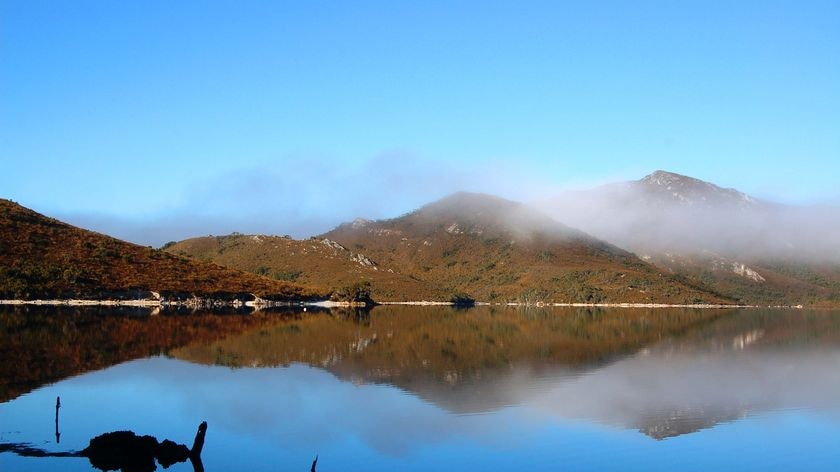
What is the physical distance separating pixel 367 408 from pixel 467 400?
5.03 meters

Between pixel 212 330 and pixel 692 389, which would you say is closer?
pixel 692 389

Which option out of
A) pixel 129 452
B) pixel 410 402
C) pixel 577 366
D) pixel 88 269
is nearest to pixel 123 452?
pixel 129 452

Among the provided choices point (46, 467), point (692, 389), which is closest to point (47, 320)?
point (46, 467)

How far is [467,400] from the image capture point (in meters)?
32.9

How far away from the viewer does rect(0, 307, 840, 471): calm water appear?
76.2ft

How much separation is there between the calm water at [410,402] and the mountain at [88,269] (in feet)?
116

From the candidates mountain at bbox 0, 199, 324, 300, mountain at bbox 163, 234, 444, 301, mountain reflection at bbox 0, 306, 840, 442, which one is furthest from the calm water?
mountain at bbox 163, 234, 444, 301

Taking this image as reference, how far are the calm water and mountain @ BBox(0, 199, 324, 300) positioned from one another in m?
35.4

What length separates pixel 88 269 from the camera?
101 metres

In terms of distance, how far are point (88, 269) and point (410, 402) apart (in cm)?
8317

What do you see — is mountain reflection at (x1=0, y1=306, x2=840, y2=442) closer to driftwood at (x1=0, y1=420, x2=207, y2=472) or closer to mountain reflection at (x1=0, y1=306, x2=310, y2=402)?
mountain reflection at (x1=0, y1=306, x2=310, y2=402)

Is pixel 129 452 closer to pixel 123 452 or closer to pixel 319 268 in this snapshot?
pixel 123 452

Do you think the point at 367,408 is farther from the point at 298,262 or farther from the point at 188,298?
the point at 298,262

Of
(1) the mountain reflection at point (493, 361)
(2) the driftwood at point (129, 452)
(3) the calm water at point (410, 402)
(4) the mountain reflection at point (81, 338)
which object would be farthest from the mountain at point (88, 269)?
(2) the driftwood at point (129, 452)
